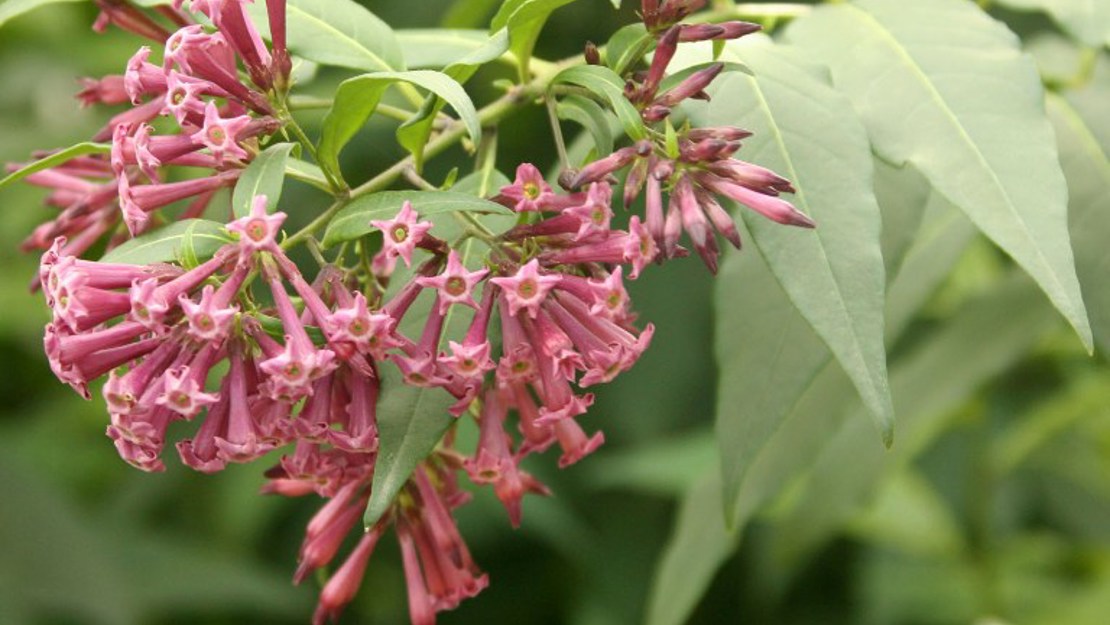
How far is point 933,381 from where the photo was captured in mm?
2609

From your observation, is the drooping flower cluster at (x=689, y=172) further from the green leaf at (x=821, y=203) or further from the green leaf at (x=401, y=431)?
the green leaf at (x=401, y=431)

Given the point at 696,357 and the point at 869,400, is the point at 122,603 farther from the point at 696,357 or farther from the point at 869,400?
the point at 869,400

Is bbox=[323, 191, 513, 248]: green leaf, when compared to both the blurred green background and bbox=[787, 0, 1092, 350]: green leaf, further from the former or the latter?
the blurred green background

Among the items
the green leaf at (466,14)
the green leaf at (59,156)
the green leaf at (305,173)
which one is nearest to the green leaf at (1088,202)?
the green leaf at (466,14)

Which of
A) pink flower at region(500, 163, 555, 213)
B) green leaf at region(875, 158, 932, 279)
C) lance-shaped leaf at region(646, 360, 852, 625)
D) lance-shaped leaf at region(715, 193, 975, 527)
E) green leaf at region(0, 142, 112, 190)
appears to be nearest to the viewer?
pink flower at region(500, 163, 555, 213)

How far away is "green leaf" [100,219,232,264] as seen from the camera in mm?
1385

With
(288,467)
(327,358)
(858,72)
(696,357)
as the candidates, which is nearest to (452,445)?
(288,467)

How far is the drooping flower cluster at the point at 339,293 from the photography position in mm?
1354

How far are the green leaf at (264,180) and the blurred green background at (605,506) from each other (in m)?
1.83

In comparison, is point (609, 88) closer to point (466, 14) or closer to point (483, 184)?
Result: point (483, 184)

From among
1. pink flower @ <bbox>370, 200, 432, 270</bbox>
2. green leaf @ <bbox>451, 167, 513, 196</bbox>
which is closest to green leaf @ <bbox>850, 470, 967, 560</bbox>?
green leaf @ <bbox>451, 167, 513, 196</bbox>

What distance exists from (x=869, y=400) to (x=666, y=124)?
0.35 meters

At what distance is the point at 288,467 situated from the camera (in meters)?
1.54

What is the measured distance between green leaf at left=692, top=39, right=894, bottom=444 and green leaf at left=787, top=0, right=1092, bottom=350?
0.11 meters
